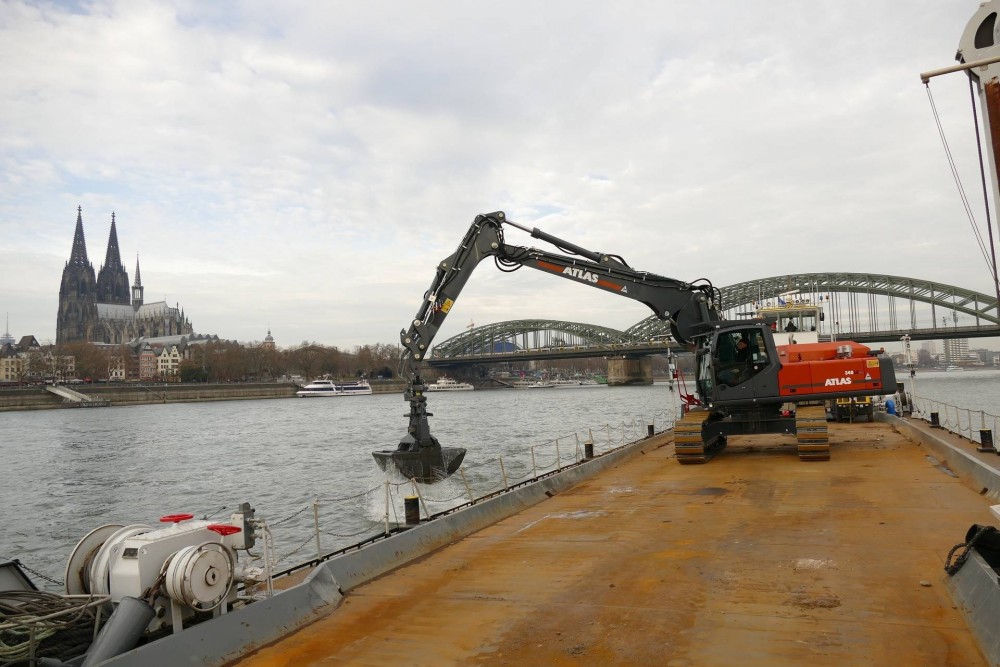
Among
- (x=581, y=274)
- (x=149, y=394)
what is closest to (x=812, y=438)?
(x=581, y=274)

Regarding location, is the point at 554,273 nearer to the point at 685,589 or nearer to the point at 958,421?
the point at 958,421

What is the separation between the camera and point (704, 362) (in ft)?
60.5

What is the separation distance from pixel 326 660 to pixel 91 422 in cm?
7522

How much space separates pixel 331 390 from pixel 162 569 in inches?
5104

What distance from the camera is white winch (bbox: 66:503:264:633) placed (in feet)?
18.9

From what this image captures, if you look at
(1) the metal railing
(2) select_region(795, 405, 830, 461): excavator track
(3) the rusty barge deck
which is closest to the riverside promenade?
(1) the metal railing

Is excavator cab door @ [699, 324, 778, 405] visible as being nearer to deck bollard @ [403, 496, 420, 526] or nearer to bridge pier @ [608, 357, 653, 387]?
deck bollard @ [403, 496, 420, 526]

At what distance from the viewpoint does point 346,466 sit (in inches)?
1282

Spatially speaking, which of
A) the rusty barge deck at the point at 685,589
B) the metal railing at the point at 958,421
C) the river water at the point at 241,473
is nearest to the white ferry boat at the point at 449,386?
the river water at the point at 241,473

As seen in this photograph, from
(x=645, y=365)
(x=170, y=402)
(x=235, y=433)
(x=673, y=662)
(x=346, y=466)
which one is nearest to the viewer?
(x=673, y=662)

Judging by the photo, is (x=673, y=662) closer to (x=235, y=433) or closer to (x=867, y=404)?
(x=867, y=404)

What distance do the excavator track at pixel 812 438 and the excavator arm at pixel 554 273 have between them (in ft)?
12.6

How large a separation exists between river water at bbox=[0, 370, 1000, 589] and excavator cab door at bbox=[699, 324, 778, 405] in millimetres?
4383

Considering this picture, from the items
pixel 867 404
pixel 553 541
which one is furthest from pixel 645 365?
pixel 553 541
